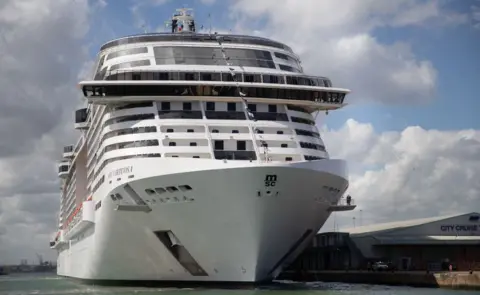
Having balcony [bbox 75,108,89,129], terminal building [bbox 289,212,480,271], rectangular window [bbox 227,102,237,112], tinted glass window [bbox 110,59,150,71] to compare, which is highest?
tinted glass window [bbox 110,59,150,71]

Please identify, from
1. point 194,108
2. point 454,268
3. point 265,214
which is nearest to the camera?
point 265,214

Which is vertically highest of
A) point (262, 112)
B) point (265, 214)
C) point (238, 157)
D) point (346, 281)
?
point (262, 112)

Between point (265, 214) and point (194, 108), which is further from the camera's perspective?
point (194, 108)

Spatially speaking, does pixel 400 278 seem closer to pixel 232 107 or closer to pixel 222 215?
pixel 232 107

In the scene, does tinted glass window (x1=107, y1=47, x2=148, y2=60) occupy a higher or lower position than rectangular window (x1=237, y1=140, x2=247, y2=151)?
higher

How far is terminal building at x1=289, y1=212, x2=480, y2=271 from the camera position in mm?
58812

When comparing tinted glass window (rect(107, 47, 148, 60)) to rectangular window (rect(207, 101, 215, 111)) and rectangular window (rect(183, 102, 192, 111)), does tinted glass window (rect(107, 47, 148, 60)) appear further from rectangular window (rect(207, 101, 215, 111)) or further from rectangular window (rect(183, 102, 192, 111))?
rectangular window (rect(207, 101, 215, 111))

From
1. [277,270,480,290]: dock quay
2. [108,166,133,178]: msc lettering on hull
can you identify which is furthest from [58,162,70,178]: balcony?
[108,166,133,178]: msc lettering on hull

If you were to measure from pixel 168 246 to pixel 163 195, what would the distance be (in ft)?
10.1

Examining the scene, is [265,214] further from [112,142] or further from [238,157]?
[112,142]

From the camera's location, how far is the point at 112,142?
43000mm

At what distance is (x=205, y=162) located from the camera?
37.7m

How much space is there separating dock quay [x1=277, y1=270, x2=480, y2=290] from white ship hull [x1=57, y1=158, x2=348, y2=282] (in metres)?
8.88

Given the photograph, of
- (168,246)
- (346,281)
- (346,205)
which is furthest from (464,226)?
(168,246)
